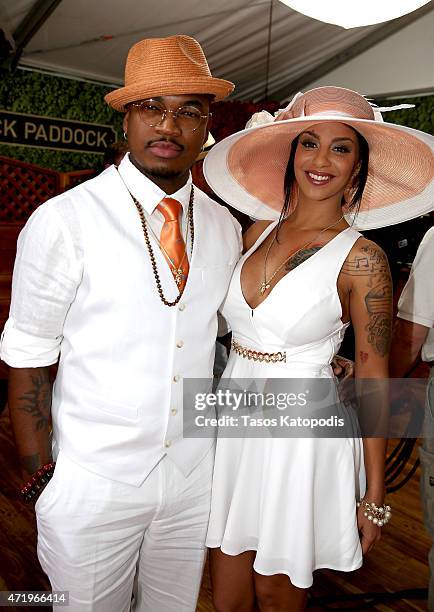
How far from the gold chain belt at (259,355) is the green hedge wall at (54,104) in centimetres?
596

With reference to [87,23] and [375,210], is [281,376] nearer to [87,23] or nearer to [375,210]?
→ [375,210]

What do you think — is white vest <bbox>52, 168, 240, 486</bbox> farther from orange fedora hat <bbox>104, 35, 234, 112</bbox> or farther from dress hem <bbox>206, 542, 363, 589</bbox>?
dress hem <bbox>206, 542, 363, 589</bbox>

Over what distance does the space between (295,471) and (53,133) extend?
6.54m

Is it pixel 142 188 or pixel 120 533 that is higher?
pixel 142 188

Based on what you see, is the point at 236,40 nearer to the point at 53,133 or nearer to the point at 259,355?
the point at 53,133

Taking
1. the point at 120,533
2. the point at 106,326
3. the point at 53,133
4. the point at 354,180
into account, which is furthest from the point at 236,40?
the point at 120,533

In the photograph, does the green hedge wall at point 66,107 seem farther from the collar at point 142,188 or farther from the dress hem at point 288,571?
the dress hem at point 288,571

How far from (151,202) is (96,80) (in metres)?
6.11

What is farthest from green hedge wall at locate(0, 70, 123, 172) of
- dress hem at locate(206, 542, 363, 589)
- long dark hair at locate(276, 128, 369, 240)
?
dress hem at locate(206, 542, 363, 589)

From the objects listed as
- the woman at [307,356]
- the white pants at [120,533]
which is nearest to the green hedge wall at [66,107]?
the woman at [307,356]

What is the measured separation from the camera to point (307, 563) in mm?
1466

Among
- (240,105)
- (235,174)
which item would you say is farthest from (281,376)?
(240,105)

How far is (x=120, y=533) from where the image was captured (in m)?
1.36

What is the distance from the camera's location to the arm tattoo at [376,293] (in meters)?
1.44
